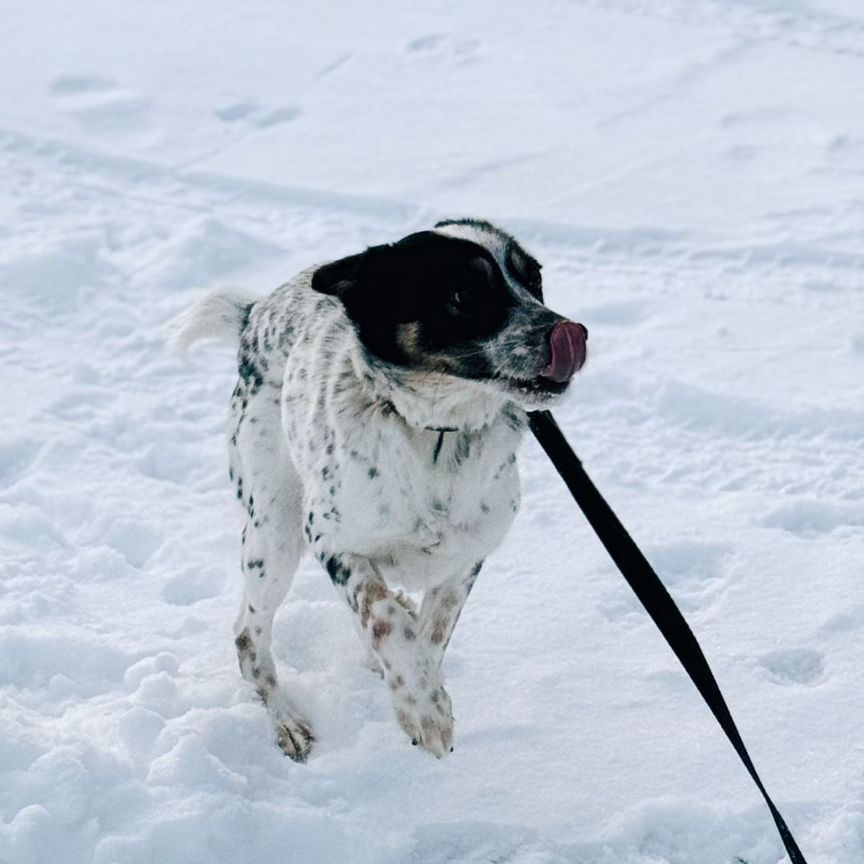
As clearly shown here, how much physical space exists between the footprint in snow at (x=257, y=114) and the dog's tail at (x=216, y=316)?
471cm

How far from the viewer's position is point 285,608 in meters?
4.27

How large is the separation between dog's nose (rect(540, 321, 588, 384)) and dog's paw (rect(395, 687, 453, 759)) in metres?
0.77

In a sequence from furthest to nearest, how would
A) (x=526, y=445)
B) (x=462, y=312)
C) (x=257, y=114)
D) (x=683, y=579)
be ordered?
(x=257, y=114), (x=526, y=445), (x=683, y=579), (x=462, y=312)

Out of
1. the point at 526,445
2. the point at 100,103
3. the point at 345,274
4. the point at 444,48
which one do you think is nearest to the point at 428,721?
the point at 345,274

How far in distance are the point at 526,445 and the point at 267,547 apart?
1740 mm

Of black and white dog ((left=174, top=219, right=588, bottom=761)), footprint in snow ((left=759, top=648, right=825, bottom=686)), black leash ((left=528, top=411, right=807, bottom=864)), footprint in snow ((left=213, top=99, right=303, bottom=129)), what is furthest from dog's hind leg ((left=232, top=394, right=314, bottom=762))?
footprint in snow ((left=213, top=99, right=303, bottom=129))

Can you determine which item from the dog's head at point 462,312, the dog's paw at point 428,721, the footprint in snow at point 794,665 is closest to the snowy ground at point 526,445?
the footprint in snow at point 794,665

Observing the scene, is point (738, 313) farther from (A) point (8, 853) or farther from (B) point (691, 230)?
(A) point (8, 853)

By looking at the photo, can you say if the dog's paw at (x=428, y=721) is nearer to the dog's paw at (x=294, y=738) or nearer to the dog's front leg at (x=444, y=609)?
the dog's front leg at (x=444, y=609)

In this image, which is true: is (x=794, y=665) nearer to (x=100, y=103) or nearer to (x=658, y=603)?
(x=658, y=603)

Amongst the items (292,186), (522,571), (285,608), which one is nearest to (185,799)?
(285,608)

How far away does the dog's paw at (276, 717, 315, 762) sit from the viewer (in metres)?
3.55

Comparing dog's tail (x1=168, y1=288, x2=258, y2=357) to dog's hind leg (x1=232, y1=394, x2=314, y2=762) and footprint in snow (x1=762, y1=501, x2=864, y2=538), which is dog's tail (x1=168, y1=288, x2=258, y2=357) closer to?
dog's hind leg (x1=232, y1=394, x2=314, y2=762)

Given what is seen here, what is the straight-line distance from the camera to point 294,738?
141 inches
